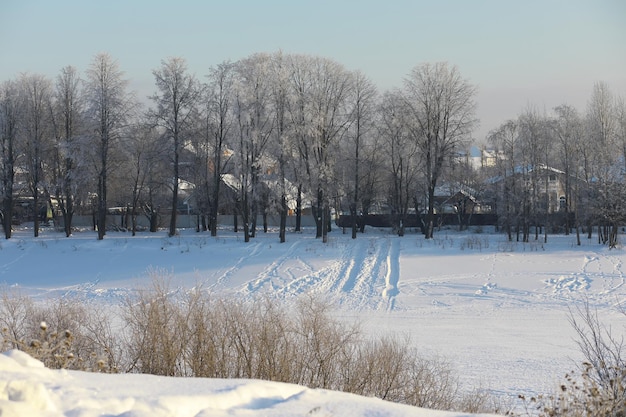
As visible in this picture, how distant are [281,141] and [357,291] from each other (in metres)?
14.8

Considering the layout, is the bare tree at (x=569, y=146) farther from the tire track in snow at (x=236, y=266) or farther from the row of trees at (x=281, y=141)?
the tire track in snow at (x=236, y=266)

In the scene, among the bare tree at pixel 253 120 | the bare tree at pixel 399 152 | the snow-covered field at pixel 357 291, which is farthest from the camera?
the bare tree at pixel 399 152

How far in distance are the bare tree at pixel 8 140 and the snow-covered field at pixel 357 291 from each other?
4.34 meters

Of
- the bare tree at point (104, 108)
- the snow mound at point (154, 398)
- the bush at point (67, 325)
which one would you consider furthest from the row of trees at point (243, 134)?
→ the snow mound at point (154, 398)

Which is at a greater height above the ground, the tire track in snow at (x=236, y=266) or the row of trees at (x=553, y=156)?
the row of trees at (x=553, y=156)

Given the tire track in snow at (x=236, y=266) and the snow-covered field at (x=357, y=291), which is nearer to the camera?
the snow-covered field at (x=357, y=291)

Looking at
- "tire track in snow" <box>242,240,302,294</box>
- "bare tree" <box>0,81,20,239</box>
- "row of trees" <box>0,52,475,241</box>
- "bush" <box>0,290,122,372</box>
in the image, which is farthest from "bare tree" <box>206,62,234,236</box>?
"bush" <box>0,290,122,372</box>

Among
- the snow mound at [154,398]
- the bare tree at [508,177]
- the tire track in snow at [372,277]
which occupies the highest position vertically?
the bare tree at [508,177]

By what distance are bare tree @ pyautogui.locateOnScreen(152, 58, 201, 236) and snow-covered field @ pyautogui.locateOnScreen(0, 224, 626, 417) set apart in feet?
23.4

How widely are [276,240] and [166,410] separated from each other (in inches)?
1494

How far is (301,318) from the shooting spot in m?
15.6

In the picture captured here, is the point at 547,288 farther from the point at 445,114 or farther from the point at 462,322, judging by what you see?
the point at 445,114

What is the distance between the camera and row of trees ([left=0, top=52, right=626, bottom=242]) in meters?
44.5

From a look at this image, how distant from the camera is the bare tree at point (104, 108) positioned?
150 ft
